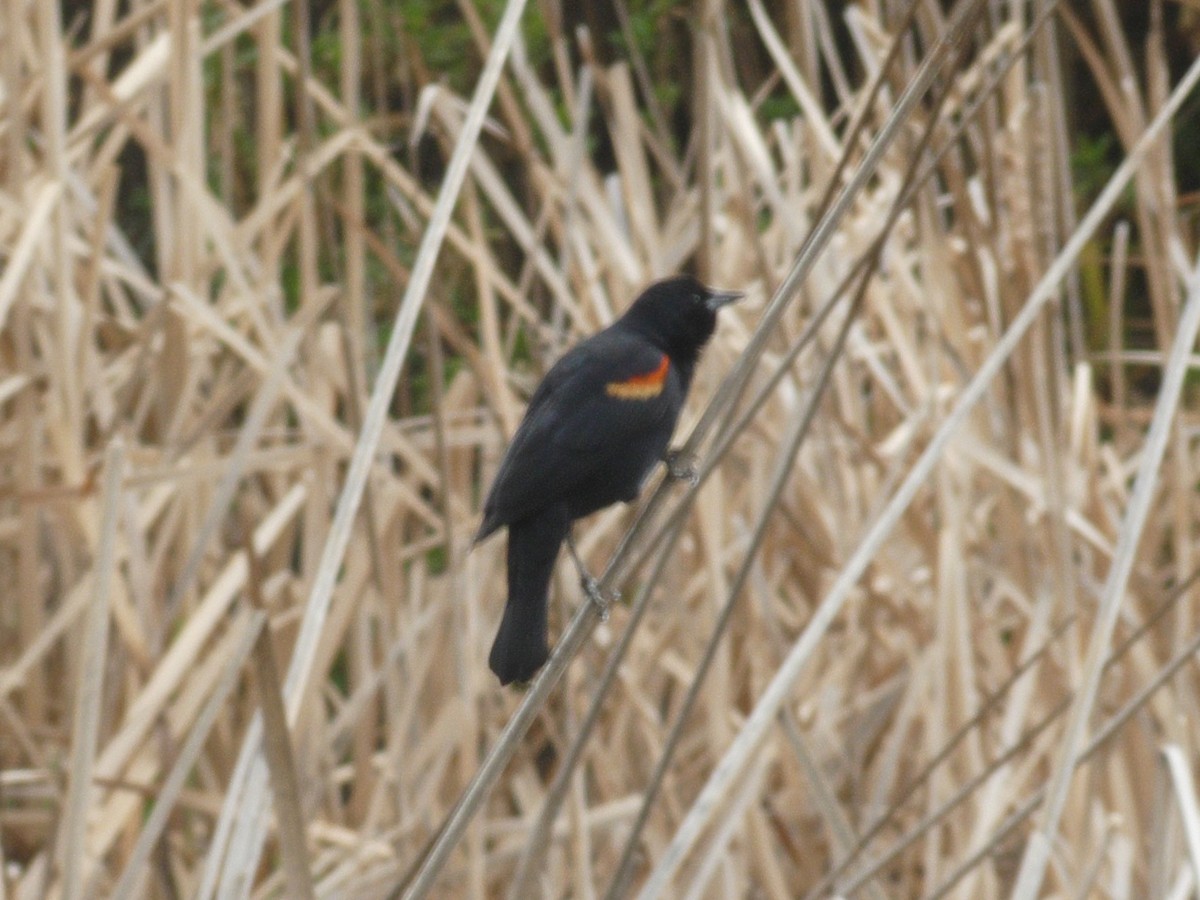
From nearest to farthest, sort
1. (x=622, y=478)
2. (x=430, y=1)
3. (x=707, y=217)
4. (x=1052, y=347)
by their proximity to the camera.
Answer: (x=622, y=478)
(x=707, y=217)
(x=1052, y=347)
(x=430, y=1)

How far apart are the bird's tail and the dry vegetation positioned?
0.25 m

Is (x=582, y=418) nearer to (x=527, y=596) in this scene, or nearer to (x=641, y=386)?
(x=641, y=386)

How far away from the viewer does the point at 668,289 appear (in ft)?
7.78

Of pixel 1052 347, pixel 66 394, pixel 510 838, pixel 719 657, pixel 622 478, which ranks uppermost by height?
pixel 66 394

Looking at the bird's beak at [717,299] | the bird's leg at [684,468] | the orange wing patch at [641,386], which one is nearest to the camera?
the bird's leg at [684,468]

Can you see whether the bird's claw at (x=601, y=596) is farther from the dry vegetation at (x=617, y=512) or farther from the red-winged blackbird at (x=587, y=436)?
the dry vegetation at (x=617, y=512)

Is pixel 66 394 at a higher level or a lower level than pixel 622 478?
higher

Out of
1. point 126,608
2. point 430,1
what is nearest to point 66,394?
point 126,608

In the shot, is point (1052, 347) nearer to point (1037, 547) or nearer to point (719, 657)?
point (1037, 547)

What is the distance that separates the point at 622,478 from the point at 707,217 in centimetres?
45

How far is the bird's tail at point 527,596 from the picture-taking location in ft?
5.44

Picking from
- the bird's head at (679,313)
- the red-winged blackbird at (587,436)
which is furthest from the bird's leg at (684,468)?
the bird's head at (679,313)

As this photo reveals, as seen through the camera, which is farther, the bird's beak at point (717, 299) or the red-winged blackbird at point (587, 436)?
the bird's beak at point (717, 299)

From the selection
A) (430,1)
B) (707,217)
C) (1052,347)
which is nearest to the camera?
(707,217)
